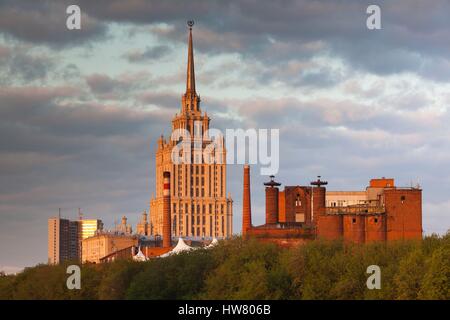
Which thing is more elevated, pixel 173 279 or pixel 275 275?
pixel 275 275

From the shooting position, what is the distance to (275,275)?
17575 centimetres

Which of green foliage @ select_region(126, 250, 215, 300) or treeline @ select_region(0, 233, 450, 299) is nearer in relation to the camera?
treeline @ select_region(0, 233, 450, 299)

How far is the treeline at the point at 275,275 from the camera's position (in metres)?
168

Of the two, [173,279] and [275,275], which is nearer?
[275,275]

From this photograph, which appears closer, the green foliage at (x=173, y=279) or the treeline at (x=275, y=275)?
the treeline at (x=275, y=275)

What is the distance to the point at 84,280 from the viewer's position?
19462 centimetres

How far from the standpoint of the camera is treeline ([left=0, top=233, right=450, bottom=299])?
552ft

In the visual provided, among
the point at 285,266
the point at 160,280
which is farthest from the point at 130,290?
the point at 285,266
